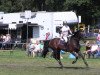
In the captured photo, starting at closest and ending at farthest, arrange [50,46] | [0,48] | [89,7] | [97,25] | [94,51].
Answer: [50,46] < [94,51] < [0,48] < [89,7] < [97,25]

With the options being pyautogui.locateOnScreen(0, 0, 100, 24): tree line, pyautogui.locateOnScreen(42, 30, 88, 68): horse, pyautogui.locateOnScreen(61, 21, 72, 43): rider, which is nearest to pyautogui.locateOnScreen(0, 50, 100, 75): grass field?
pyautogui.locateOnScreen(42, 30, 88, 68): horse

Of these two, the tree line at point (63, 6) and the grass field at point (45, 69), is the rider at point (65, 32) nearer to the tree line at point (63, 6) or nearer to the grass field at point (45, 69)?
the grass field at point (45, 69)

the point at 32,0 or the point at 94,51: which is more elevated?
the point at 32,0

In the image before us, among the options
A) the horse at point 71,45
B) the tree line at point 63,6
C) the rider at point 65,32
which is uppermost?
the tree line at point 63,6

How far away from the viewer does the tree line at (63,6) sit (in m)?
71.5

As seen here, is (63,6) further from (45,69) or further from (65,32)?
(45,69)

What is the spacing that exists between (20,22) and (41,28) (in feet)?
6.97

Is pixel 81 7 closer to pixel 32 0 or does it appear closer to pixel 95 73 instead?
pixel 32 0

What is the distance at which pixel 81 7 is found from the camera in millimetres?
73312

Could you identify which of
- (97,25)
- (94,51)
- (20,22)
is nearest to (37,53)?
(94,51)

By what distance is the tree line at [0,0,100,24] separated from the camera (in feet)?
235

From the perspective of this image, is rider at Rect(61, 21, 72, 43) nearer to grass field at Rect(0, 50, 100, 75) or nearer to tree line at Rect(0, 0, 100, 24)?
grass field at Rect(0, 50, 100, 75)

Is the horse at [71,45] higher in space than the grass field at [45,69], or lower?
higher

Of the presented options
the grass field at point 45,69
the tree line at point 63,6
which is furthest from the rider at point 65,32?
the tree line at point 63,6
